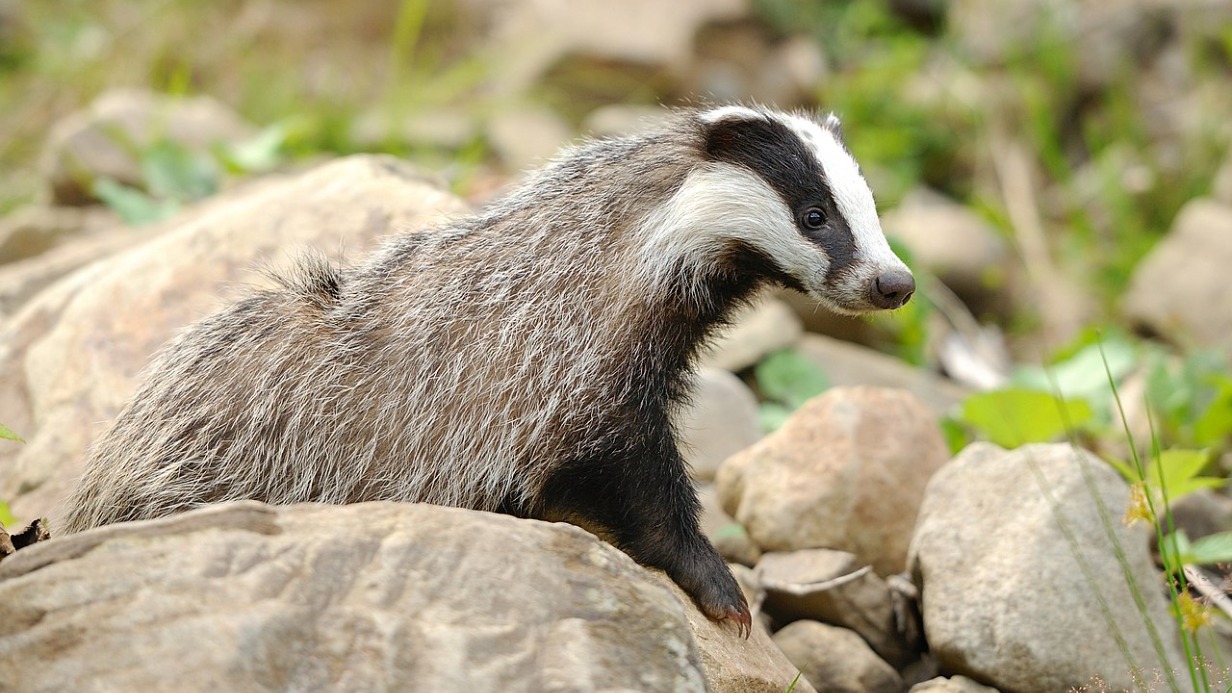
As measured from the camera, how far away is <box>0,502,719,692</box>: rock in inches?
107

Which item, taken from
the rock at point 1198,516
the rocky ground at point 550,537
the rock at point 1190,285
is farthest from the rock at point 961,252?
the rock at point 1198,516

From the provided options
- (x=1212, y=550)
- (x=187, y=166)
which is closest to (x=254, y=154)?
(x=187, y=166)

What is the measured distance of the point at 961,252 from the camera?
10.0m

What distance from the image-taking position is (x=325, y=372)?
416 centimetres

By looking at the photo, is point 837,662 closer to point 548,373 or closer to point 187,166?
point 548,373

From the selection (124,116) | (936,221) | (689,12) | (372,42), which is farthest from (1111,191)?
(124,116)

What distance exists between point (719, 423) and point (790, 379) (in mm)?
900

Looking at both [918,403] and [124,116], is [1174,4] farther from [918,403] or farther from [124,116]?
[124,116]

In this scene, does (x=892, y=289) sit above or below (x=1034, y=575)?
above

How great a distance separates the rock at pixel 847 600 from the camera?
4.53m

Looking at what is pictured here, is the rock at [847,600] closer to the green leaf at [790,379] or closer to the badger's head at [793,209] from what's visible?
the badger's head at [793,209]

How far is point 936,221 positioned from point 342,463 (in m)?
7.27

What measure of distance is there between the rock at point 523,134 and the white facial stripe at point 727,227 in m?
6.23

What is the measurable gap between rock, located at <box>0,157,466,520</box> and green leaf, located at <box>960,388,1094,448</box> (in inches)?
98.4
